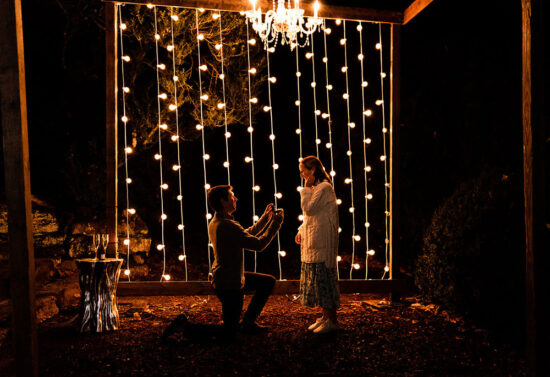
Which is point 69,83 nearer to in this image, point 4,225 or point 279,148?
point 4,225

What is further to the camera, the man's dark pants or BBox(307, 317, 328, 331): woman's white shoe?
BBox(307, 317, 328, 331): woman's white shoe

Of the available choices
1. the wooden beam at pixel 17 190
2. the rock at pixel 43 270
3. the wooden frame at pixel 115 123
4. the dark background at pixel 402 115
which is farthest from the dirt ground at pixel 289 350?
the dark background at pixel 402 115

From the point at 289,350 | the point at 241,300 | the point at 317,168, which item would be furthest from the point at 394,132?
the point at 289,350

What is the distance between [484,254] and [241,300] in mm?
1937

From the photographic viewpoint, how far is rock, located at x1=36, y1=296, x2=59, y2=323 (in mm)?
4192

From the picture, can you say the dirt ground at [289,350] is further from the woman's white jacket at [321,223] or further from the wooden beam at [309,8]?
the wooden beam at [309,8]

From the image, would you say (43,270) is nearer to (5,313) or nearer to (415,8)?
(5,313)

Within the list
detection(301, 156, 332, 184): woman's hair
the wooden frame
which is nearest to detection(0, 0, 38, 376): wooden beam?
the wooden frame

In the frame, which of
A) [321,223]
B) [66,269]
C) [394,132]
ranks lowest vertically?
[66,269]

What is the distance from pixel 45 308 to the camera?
4.29m

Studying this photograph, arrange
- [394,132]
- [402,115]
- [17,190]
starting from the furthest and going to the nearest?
[402,115], [394,132], [17,190]

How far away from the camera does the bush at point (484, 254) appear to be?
12.2ft

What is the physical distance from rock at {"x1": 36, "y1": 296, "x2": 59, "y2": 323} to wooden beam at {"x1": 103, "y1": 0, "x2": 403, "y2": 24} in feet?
9.29

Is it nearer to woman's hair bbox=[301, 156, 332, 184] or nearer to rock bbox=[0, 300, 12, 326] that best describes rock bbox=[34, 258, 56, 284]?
rock bbox=[0, 300, 12, 326]
